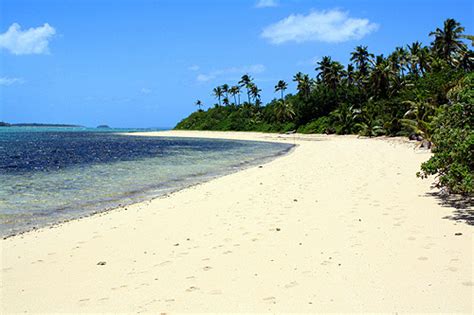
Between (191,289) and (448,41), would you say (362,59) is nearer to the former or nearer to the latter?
(448,41)

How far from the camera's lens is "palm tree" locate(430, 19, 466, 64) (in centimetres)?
5828

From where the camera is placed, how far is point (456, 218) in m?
7.95

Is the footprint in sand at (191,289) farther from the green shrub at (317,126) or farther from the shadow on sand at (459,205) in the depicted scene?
the green shrub at (317,126)

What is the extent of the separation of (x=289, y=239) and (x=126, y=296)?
3.31 meters

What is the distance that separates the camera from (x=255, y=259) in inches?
246

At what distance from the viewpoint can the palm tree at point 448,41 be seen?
58.3m

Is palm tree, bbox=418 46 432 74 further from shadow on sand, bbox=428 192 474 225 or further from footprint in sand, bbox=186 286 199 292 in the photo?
footprint in sand, bbox=186 286 199 292

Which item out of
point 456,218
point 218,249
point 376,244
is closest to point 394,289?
point 376,244

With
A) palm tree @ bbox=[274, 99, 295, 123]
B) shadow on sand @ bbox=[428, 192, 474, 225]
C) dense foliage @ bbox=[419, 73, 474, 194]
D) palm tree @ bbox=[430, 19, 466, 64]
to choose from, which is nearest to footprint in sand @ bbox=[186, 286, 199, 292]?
shadow on sand @ bbox=[428, 192, 474, 225]

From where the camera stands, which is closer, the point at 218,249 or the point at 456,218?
the point at 218,249

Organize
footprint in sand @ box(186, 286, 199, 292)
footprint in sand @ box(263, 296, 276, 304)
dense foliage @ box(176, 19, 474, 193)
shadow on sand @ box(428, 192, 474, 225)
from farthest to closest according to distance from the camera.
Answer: dense foliage @ box(176, 19, 474, 193) < shadow on sand @ box(428, 192, 474, 225) < footprint in sand @ box(186, 286, 199, 292) < footprint in sand @ box(263, 296, 276, 304)

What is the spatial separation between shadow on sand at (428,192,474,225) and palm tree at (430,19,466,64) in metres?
58.6

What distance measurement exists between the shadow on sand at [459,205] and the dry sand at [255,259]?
0.62ft

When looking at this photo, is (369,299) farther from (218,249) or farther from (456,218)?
(456,218)
